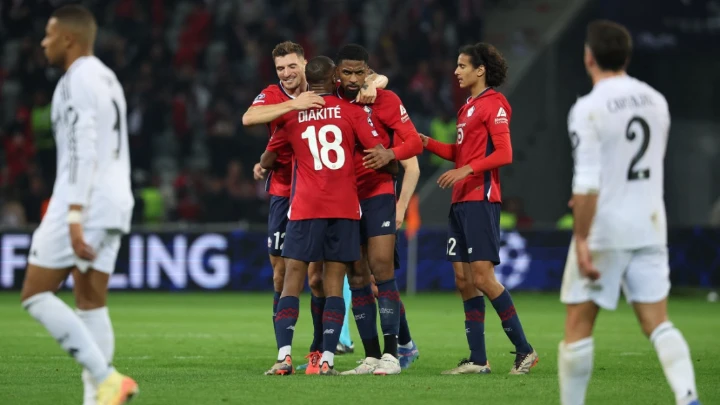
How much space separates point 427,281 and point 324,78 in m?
12.4

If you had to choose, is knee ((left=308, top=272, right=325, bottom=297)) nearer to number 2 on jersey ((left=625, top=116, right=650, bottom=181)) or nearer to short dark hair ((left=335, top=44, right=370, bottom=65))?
short dark hair ((left=335, top=44, right=370, bottom=65))

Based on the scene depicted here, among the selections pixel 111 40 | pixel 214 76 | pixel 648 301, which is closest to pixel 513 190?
pixel 214 76

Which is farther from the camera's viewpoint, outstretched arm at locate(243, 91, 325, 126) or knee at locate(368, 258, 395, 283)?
knee at locate(368, 258, 395, 283)

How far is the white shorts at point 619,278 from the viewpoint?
6.20m

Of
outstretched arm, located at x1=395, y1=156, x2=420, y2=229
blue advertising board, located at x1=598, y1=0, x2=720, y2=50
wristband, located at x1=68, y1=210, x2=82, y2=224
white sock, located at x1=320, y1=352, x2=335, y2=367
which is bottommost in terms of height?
white sock, located at x1=320, y1=352, x2=335, y2=367

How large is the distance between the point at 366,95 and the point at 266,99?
75cm

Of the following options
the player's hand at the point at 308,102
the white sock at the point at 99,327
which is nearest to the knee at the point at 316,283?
the player's hand at the point at 308,102

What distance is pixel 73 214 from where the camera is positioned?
6.30 m

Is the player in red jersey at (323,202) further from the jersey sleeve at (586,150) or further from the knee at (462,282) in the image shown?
the jersey sleeve at (586,150)

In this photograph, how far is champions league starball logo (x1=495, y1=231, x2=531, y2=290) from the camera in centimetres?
2044

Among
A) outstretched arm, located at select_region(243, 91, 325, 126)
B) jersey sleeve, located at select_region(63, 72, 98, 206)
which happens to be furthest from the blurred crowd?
jersey sleeve, located at select_region(63, 72, 98, 206)

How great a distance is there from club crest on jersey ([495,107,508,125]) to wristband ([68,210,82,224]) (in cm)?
376

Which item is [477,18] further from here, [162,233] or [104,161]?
[104,161]

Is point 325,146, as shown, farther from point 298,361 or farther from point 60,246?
point 60,246
